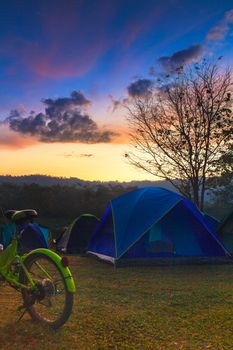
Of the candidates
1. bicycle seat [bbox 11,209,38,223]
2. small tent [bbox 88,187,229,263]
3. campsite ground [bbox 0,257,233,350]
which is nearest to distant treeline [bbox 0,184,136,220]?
small tent [bbox 88,187,229,263]

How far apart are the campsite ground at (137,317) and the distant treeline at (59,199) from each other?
89.9 feet

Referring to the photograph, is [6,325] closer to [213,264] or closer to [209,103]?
[213,264]

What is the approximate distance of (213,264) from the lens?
12914 mm

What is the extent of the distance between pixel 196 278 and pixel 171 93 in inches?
596

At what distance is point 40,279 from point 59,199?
33.8 m

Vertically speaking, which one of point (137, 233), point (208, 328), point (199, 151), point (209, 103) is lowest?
point (208, 328)

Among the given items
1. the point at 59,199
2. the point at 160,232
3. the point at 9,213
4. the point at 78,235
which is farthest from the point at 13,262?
the point at 59,199

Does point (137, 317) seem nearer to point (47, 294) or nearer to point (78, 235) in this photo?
point (47, 294)

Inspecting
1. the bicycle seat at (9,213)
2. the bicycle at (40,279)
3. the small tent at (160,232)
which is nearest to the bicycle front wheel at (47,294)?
the bicycle at (40,279)

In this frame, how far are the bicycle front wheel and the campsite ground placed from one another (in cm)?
18

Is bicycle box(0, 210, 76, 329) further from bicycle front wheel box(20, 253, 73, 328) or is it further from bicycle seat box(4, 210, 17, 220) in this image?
bicycle seat box(4, 210, 17, 220)

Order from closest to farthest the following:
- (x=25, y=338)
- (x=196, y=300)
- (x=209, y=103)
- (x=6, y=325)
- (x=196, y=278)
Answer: (x=25, y=338), (x=6, y=325), (x=196, y=300), (x=196, y=278), (x=209, y=103)

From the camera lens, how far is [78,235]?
18484mm

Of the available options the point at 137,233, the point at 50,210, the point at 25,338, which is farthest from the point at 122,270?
the point at 50,210
